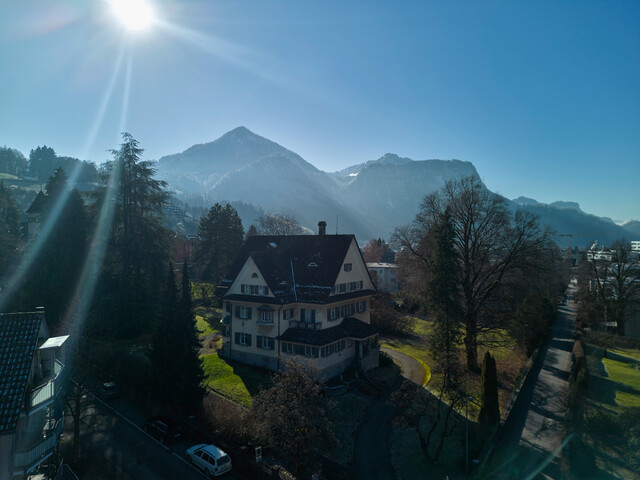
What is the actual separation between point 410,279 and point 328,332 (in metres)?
14.9

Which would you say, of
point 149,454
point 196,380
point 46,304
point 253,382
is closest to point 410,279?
point 253,382

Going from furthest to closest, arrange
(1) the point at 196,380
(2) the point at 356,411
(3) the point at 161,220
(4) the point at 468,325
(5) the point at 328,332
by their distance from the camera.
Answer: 1. (3) the point at 161,220
2. (4) the point at 468,325
3. (5) the point at 328,332
4. (2) the point at 356,411
5. (1) the point at 196,380

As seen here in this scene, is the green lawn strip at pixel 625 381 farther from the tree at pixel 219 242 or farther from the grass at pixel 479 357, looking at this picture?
the tree at pixel 219 242

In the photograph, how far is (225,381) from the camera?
33.3 metres

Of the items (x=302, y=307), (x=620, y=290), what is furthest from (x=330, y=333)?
(x=620, y=290)

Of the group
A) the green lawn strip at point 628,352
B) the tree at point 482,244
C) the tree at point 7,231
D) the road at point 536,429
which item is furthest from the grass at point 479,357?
the tree at point 7,231

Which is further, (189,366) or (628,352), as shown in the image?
(628,352)

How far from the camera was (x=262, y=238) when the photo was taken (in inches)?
1736

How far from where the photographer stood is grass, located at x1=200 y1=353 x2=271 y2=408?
3059 cm

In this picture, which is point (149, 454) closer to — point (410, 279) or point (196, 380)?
point (196, 380)

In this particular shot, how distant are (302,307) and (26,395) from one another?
22.8 m

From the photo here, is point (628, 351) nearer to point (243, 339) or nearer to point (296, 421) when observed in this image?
point (243, 339)

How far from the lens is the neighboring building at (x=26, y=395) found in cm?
1540

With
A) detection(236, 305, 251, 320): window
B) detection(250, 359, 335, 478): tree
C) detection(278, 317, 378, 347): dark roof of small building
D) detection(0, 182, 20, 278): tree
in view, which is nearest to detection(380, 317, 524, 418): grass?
detection(278, 317, 378, 347): dark roof of small building
